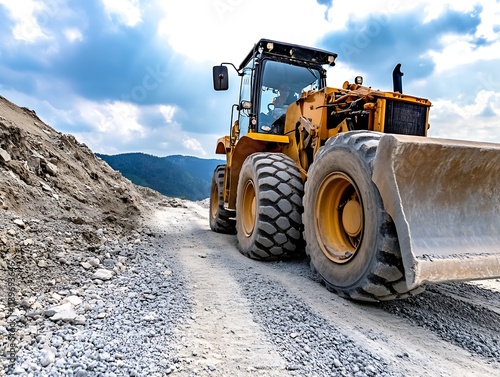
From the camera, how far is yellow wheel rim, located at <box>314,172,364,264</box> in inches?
125

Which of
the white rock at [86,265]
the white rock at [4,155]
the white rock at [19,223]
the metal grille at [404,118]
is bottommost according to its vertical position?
the white rock at [86,265]

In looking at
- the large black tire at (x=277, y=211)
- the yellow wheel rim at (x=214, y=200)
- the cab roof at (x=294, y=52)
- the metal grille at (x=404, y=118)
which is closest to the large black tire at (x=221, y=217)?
the yellow wheel rim at (x=214, y=200)

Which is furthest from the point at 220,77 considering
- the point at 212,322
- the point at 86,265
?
the point at 212,322

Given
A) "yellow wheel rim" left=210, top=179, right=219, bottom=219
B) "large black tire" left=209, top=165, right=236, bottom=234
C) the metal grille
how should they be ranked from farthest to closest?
"yellow wheel rim" left=210, top=179, right=219, bottom=219 < "large black tire" left=209, top=165, right=236, bottom=234 < the metal grille

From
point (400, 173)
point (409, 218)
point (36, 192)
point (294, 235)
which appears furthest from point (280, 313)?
point (36, 192)

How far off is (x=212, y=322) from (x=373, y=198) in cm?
141

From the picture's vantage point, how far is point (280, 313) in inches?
106

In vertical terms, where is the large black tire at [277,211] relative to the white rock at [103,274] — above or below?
above

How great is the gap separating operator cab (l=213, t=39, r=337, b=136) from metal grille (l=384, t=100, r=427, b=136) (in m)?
1.94

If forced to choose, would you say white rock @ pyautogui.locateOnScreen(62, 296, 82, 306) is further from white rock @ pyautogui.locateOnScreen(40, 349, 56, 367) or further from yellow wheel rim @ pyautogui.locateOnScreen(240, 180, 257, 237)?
yellow wheel rim @ pyautogui.locateOnScreen(240, 180, 257, 237)

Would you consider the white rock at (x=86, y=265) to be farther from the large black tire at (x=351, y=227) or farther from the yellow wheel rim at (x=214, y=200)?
the yellow wheel rim at (x=214, y=200)

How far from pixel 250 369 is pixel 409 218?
1495mm

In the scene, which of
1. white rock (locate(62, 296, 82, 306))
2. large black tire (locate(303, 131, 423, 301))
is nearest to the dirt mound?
white rock (locate(62, 296, 82, 306))

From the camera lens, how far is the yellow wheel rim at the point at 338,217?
318 centimetres
